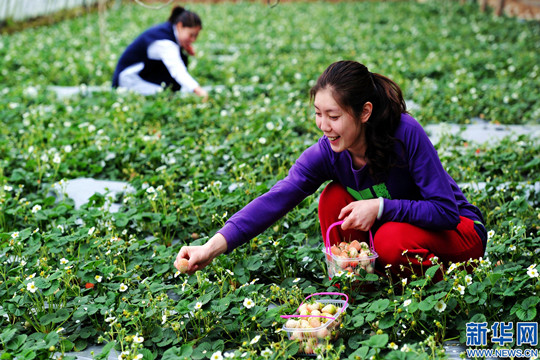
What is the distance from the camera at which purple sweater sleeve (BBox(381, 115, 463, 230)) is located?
2145mm

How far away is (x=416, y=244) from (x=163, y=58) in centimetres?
379

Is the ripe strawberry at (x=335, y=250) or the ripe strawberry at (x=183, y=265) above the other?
the ripe strawberry at (x=183, y=265)

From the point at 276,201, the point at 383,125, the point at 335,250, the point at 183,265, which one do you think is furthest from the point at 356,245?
the point at 183,265

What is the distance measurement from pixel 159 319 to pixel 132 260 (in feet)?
1.70

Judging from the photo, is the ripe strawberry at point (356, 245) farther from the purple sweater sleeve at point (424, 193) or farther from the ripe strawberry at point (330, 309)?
the ripe strawberry at point (330, 309)

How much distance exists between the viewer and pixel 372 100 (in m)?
2.15

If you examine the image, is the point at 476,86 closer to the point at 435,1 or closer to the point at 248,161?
the point at 248,161

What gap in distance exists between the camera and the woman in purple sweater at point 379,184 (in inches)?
83.5

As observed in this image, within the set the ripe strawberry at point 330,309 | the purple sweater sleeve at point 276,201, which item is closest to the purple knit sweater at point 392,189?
the purple sweater sleeve at point 276,201

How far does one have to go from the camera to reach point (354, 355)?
72.3 inches

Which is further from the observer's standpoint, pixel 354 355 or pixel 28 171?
pixel 28 171

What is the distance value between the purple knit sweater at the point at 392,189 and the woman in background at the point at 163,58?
2815 millimetres

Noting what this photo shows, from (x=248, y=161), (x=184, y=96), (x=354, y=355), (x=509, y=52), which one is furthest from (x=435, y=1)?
(x=354, y=355)

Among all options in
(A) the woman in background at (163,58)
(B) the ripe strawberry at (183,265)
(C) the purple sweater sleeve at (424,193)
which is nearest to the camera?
(B) the ripe strawberry at (183,265)
